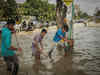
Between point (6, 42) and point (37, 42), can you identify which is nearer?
point (6, 42)

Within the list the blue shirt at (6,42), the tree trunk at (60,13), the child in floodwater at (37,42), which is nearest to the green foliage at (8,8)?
the tree trunk at (60,13)

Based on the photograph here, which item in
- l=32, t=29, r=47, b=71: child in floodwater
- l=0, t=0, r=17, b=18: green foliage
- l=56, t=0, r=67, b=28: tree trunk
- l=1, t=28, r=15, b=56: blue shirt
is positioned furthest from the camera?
l=0, t=0, r=17, b=18: green foliage

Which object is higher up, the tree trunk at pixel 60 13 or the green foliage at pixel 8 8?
the green foliage at pixel 8 8

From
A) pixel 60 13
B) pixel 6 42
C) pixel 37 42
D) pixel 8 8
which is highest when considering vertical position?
pixel 8 8

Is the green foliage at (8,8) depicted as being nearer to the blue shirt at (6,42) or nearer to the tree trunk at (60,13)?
the tree trunk at (60,13)

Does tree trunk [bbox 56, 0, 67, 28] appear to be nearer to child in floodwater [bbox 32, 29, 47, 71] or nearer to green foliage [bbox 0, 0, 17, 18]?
child in floodwater [bbox 32, 29, 47, 71]

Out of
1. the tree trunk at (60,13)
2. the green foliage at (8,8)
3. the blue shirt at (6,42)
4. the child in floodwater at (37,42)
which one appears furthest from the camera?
the green foliage at (8,8)

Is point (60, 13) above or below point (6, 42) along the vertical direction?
above

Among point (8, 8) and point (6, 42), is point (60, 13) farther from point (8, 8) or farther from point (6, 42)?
point (8, 8)

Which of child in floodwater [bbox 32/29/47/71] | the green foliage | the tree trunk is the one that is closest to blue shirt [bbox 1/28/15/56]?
child in floodwater [bbox 32/29/47/71]

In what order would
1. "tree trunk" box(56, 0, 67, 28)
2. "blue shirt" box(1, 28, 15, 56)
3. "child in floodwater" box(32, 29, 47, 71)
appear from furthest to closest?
1. "tree trunk" box(56, 0, 67, 28)
2. "child in floodwater" box(32, 29, 47, 71)
3. "blue shirt" box(1, 28, 15, 56)

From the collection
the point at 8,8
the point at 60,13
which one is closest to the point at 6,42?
the point at 60,13

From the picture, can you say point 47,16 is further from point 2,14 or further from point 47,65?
point 47,65

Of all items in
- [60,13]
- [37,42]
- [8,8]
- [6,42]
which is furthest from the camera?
[8,8]
